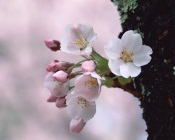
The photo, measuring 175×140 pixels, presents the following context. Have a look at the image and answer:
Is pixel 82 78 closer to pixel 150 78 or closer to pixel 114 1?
pixel 150 78

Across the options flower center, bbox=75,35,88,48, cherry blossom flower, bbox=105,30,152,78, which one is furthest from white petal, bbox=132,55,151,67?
flower center, bbox=75,35,88,48

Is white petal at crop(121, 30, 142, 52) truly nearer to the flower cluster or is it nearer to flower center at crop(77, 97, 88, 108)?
the flower cluster

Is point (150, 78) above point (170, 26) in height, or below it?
below

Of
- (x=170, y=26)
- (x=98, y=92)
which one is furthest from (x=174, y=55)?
(x=98, y=92)

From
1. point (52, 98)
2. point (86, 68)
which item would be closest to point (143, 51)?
point (86, 68)

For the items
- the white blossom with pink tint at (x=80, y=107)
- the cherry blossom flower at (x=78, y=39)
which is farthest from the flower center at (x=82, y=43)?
the white blossom with pink tint at (x=80, y=107)

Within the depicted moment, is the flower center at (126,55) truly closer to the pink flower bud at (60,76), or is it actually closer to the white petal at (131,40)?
the white petal at (131,40)

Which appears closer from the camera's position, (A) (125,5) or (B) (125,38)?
(B) (125,38)
